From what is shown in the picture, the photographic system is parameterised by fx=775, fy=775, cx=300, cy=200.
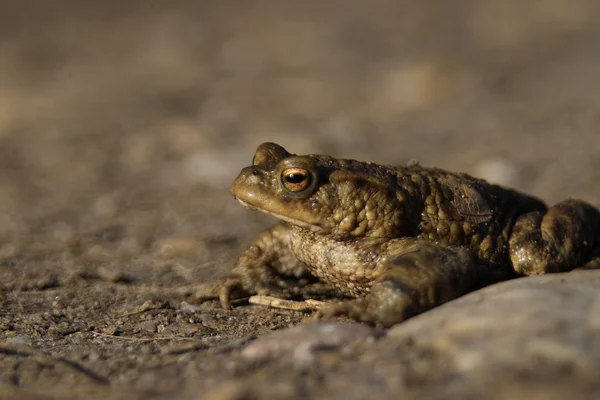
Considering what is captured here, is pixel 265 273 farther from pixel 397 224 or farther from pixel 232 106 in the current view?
pixel 232 106

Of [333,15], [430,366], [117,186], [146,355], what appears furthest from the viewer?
[333,15]

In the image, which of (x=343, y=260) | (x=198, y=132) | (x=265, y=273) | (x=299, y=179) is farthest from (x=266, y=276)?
(x=198, y=132)

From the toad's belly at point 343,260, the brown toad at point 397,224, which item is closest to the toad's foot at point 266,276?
the brown toad at point 397,224

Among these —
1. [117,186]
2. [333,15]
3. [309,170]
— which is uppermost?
[333,15]

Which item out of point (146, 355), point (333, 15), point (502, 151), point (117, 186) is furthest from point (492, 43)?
point (146, 355)

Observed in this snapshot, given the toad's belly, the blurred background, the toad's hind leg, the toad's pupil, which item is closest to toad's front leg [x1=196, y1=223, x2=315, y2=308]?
the toad's belly

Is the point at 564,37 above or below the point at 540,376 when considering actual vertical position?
above

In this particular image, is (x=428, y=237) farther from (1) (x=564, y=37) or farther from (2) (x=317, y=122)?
(1) (x=564, y=37)
